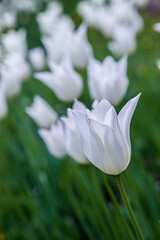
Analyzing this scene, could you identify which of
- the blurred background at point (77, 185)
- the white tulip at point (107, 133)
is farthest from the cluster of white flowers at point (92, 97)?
the blurred background at point (77, 185)

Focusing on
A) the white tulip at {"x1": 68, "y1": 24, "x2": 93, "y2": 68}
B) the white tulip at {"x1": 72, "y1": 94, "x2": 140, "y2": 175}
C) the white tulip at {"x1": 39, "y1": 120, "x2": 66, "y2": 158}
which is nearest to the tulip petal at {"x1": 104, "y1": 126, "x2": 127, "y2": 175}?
the white tulip at {"x1": 72, "y1": 94, "x2": 140, "y2": 175}

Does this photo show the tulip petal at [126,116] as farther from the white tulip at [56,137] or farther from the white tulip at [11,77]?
the white tulip at [11,77]

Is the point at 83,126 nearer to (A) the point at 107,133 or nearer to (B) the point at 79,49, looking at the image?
(A) the point at 107,133

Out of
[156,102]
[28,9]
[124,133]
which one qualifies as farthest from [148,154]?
[28,9]

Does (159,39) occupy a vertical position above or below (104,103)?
above

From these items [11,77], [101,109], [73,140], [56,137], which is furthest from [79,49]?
[101,109]

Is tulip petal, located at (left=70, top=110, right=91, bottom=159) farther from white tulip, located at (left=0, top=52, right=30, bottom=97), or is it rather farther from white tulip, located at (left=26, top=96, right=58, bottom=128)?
white tulip, located at (left=0, top=52, right=30, bottom=97)

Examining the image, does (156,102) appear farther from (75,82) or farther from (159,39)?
(159,39)
